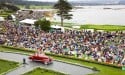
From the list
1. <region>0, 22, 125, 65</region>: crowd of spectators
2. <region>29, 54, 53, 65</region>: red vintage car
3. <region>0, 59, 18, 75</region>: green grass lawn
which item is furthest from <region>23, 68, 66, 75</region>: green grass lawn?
<region>0, 22, 125, 65</region>: crowd of spectators

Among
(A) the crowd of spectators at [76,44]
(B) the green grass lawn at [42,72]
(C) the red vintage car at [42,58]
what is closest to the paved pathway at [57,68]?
(C) the red vintage car at [42,58]

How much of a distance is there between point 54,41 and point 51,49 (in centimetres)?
535

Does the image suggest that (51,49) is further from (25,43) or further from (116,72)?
(116,72)

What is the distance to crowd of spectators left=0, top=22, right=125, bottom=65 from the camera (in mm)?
38250

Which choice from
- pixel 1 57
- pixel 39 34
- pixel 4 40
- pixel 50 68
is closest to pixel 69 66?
pixel 50 68

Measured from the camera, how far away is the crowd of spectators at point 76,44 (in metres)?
38.2

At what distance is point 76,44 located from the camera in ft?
146

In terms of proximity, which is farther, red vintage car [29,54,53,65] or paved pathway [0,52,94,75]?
red vintage car [29,54,53,65]

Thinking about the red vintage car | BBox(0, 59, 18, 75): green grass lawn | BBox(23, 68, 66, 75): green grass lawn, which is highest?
the red vintage car

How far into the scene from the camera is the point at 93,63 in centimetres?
3644

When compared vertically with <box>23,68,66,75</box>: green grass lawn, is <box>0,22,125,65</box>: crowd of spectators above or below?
above

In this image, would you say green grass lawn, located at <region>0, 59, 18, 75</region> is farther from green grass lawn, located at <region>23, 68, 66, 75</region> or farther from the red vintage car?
green grass lawn, located at <region>23, 68, 66, 75</region>

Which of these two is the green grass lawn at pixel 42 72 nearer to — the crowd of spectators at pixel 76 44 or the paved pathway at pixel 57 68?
the paved pathway at pixel 57 68

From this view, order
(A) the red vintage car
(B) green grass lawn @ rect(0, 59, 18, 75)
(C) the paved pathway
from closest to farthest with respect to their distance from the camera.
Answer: (C) the paved pathway
(B) green grass lawn @ rect(0, 59, 18, 75)
(A) the red vintage car
